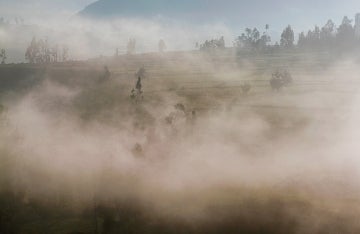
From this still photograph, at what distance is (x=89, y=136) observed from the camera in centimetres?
17138

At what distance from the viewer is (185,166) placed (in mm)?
144750

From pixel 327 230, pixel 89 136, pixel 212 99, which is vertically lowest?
pixel 327 230

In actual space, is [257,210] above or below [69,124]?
below

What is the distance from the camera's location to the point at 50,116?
197 m

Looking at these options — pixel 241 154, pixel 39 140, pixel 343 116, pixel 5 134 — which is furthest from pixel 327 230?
pixel 5 134

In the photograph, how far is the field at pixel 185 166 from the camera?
10950 cm

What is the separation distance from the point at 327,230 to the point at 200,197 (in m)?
36.4

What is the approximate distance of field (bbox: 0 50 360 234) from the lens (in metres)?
110

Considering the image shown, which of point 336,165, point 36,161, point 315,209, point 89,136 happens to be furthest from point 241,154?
point 36,161

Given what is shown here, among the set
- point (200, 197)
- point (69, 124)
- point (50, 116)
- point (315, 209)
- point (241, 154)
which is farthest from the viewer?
point (50, 116)

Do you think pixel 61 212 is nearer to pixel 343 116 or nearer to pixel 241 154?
pixel 241 154

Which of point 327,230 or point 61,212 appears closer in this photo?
point 327,230

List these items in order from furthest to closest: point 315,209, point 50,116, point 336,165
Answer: point 50,116 → point 336,165 → point 315,209

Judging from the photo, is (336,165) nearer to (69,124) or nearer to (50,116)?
(69,124)
